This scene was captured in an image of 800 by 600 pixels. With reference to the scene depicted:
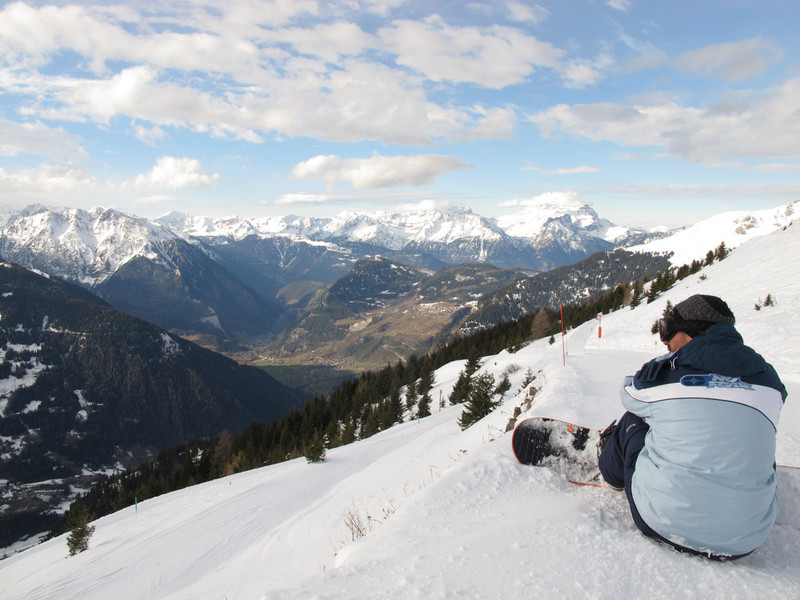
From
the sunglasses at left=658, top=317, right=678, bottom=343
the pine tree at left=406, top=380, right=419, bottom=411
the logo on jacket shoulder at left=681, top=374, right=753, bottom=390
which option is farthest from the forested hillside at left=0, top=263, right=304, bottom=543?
the logo on jacket shoulder at left=681, top=374, right=753, bottom=390

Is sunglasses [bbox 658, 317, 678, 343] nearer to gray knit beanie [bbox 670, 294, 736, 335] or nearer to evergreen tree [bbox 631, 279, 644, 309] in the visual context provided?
gray knit beanie [bbox 670, 294, 736, 335]

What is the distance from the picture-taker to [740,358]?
332cm

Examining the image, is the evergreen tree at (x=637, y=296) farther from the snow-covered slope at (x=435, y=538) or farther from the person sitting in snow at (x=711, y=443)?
the person sitting in snow at (x=711, y=443)

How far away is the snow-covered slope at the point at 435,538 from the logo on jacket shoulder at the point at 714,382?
4.81 ft

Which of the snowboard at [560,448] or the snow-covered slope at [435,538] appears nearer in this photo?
the snow-covered slope at [435,538]

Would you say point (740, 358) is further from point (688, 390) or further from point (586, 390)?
point (586, 390)

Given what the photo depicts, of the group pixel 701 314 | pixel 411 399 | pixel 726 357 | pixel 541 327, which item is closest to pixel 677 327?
pixel 701 314

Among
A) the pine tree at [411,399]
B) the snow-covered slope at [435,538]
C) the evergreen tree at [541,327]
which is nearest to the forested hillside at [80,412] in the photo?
the pine tree at [411,399]

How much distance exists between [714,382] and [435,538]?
293cm

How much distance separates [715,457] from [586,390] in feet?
26.6

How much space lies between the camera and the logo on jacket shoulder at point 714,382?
3238 mm

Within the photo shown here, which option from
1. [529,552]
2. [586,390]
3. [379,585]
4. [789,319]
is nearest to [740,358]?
[529,552]

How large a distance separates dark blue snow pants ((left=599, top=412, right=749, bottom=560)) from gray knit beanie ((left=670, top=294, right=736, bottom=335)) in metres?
1.05

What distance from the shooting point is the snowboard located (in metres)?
5.18
